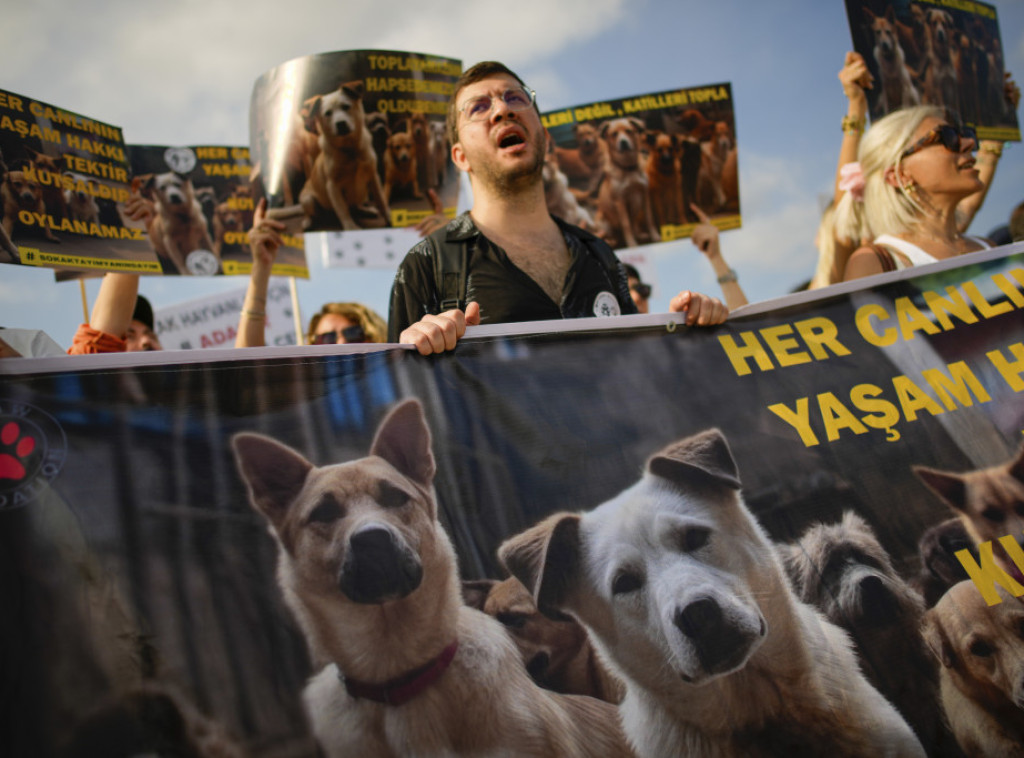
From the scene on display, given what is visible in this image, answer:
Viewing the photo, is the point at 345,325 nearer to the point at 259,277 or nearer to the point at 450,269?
the point at 259,277

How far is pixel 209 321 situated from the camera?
755cm

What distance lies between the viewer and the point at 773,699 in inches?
63.1

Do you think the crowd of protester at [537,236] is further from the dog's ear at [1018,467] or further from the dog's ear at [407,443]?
the dog's ear at [1018,467]

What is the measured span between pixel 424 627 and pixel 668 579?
1.75ft

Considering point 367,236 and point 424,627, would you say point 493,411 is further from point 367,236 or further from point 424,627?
point 367,236

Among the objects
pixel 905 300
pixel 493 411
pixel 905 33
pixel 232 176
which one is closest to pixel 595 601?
pixel 493 411

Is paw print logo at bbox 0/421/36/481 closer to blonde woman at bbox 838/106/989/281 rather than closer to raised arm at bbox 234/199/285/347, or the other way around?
raised arm at bbox 234/199/285/347

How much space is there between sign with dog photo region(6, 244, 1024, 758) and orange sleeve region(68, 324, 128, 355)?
1.21 m

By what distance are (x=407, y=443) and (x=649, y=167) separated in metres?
3.71

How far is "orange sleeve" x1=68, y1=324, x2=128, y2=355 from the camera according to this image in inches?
108

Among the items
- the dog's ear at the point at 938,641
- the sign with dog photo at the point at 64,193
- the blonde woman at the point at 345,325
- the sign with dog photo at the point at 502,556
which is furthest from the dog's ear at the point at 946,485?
the sign with dog photo at the point at 64,193

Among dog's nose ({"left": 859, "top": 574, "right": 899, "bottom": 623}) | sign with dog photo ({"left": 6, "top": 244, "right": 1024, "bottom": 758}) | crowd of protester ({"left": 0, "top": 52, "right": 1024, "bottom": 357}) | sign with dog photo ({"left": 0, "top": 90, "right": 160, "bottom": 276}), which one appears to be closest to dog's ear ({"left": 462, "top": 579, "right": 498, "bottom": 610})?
sign with dog photo ({"left": 6, "top": 244, "right": 1024, "bottom": 758})

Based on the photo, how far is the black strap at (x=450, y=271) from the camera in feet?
7.70

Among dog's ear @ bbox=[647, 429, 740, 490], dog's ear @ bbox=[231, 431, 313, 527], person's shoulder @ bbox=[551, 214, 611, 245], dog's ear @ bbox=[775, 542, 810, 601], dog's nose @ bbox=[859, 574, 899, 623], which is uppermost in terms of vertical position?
person's shoulder @ bbox=[551, 214, 611, 245]
